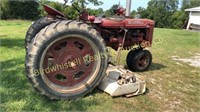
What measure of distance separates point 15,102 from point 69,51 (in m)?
1.13

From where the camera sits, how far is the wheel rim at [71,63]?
12.5 feet

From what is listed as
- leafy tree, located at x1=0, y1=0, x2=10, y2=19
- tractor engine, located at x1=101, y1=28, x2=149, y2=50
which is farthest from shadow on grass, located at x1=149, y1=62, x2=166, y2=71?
leafy tree, located at x1=0, y1=0, x2=10, y2=19

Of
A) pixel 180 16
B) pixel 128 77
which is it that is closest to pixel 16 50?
pixel 128 77

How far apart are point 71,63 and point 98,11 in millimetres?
3399

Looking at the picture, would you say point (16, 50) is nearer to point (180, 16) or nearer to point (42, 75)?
point (42, 75)

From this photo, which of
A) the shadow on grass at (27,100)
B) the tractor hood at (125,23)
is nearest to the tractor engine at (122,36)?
the tractor hood at (125,23)

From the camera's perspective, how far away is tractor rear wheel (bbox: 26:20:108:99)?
352cm

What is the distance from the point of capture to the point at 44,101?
3.66 metres

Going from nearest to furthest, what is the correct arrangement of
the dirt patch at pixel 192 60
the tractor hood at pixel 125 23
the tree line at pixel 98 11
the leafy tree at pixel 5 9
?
the tractor hood at pixel 125 23 < the dirt patch at pixel 192 60 < the tree line at pixel 98 11 < the leafy tree at pixel 5 9

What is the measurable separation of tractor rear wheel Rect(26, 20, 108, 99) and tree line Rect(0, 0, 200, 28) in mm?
854

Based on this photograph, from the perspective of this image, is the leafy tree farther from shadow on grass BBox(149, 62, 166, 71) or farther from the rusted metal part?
the rusted metal part

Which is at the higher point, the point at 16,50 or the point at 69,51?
the point at 69,51

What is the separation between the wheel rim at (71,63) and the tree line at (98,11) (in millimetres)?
818

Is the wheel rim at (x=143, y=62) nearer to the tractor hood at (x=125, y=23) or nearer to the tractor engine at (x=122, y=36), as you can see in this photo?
the tractor engine at (x=122, y=36)
